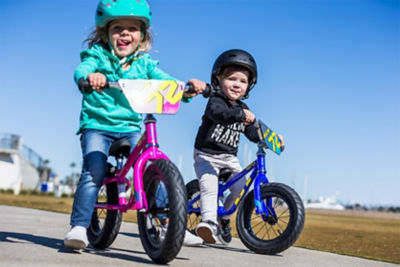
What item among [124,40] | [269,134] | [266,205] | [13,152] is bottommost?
[266,205]

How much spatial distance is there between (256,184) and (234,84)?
107 cm

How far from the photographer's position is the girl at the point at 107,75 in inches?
160

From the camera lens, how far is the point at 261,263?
410cm

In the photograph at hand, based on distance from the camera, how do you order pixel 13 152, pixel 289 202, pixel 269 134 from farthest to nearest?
pixel 13 152
pixel 269 134
pixel 289 202

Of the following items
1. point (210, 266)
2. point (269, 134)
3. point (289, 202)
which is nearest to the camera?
point (210, 266)

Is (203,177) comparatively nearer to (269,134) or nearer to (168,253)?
(269,134)

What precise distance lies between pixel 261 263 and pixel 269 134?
1.61m

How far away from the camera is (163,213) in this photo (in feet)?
12.0

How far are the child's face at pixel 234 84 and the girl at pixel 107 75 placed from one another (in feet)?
3.71

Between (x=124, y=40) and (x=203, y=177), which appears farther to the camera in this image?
(x=203, y=177)

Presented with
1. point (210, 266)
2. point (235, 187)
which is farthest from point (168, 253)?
point (235, 187)

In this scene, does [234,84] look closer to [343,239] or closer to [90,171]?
[90,171]

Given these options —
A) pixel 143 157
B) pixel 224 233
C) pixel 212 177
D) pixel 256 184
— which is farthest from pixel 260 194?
pixel 143 157

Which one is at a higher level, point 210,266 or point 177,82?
point 177,82
